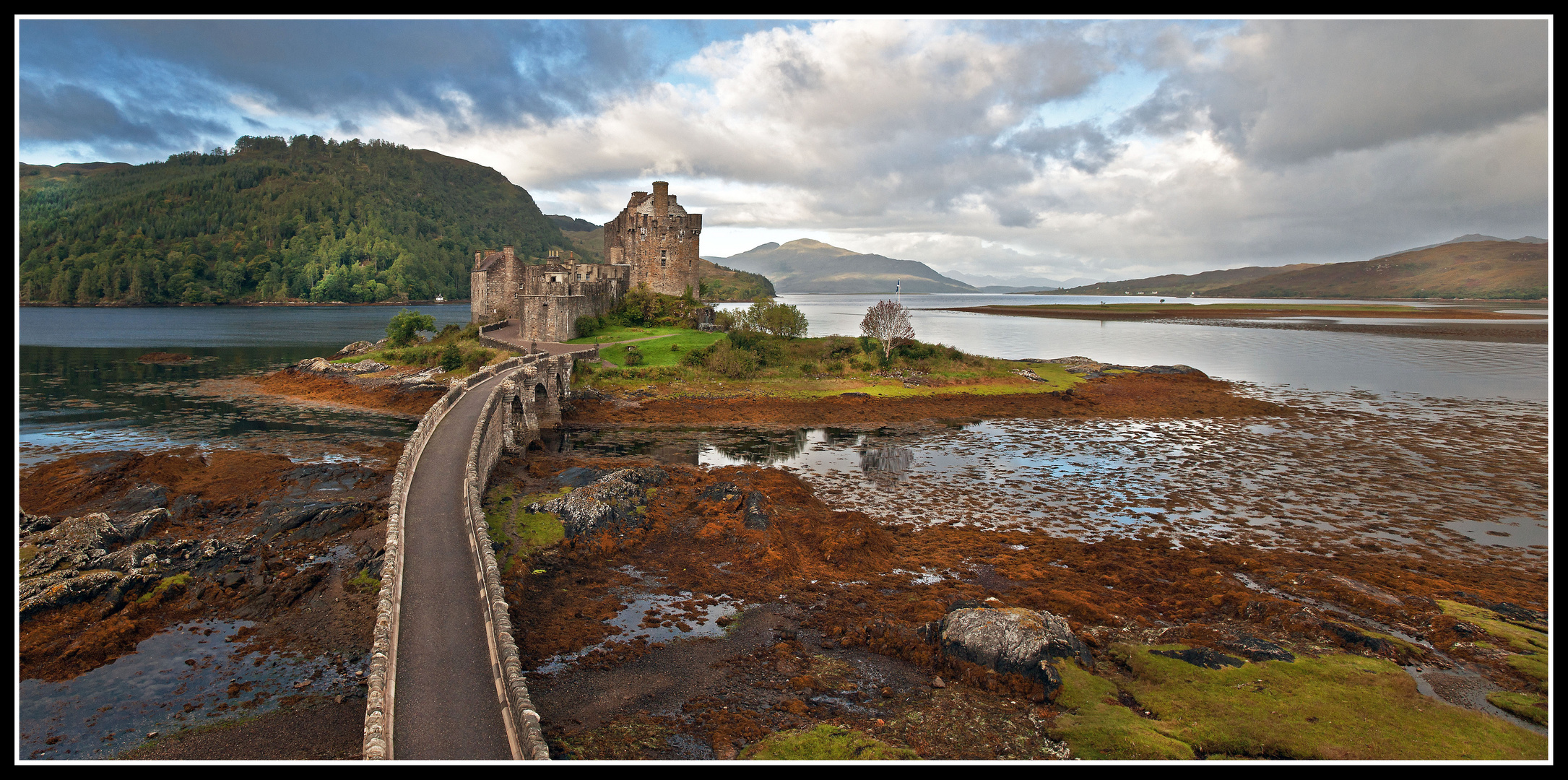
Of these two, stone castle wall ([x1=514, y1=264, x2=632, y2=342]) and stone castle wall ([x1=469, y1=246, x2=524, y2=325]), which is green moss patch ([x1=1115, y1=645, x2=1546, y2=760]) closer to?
stone castle wall ([x1=514, y1=264, x2=632, y2=342])

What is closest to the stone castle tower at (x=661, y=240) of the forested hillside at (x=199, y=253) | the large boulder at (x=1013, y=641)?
the large boulder at (x=1013, y=641)

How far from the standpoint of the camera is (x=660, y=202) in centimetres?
6309

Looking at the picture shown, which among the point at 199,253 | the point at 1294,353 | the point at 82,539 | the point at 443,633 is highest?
the point at 199,253

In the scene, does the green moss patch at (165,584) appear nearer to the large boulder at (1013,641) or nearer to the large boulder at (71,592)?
the large boulder at (71,592)

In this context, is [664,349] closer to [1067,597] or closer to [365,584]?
[365,584]

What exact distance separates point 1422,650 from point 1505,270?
9111 inches

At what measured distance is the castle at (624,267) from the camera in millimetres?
62531

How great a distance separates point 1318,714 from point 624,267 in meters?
60.1

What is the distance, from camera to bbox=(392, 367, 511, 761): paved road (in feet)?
33.2

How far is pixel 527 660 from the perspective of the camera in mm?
14508

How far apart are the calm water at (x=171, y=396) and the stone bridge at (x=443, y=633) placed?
14760mm

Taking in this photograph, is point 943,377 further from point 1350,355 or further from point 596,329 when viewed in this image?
point 1350,355

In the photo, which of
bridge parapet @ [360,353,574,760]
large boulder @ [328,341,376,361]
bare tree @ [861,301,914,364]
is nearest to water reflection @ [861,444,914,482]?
bridge parapet @ [360,353,574,760]

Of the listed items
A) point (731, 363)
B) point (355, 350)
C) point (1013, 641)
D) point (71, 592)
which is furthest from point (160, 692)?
point (355, 350)
